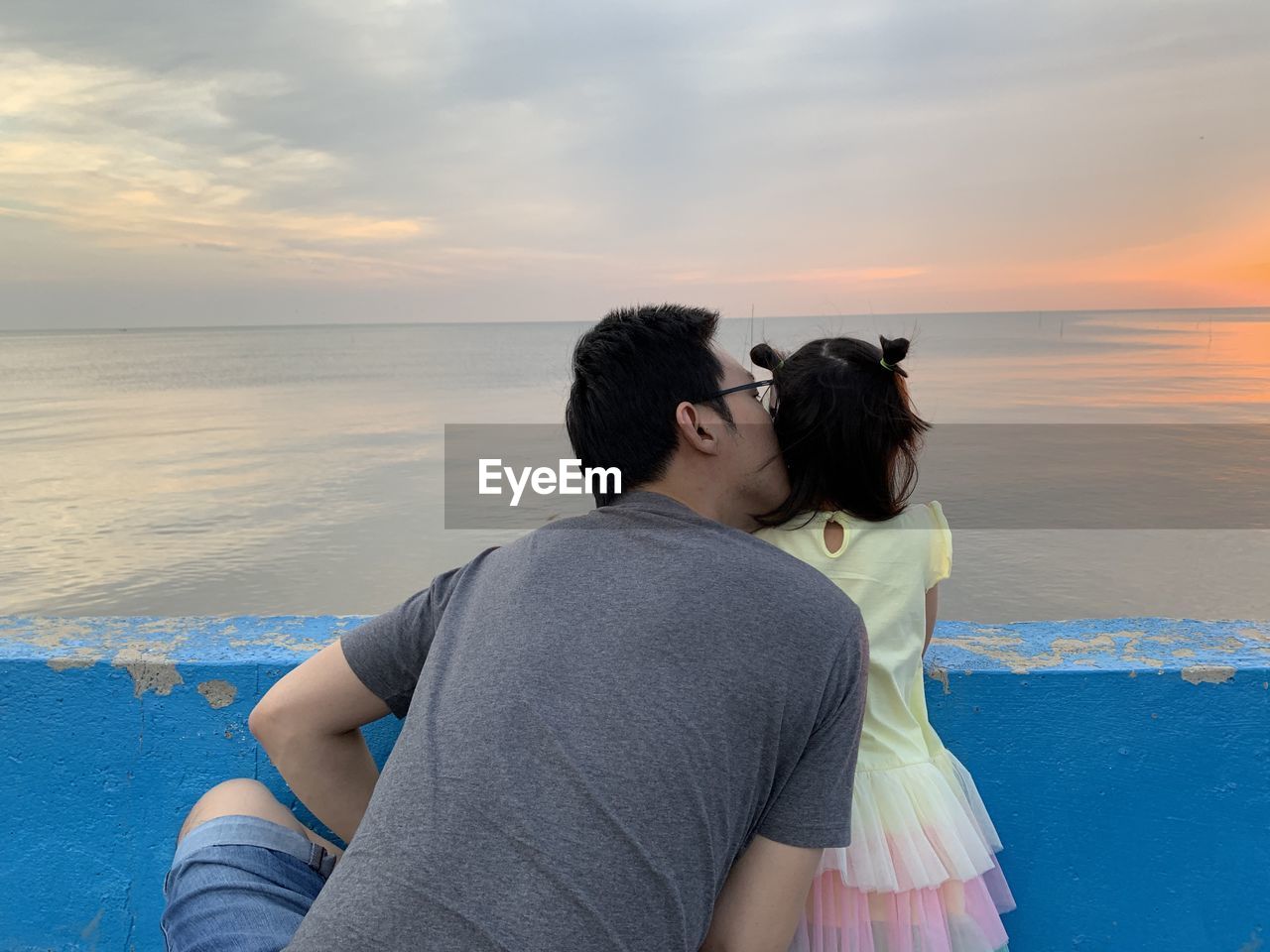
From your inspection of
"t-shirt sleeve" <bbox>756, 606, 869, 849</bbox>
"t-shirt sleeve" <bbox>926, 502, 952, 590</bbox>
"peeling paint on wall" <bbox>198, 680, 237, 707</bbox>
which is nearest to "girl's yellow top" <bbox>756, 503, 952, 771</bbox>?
"t-shirt sleeve" <bbox>926, 502, 952, 590</bbox>

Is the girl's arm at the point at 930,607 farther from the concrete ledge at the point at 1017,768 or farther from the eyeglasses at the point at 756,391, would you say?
the eyeglasses at the point at 756,391

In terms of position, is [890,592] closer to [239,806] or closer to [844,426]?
[844,426]

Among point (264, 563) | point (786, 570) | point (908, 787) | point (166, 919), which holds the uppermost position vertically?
point (786, 570)

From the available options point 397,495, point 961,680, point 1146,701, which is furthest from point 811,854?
point 397,495

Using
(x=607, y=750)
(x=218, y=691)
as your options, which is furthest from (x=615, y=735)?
(x=218, y=691)

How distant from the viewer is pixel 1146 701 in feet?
5.82

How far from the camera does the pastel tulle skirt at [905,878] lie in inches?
59.7

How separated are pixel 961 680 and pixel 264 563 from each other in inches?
274

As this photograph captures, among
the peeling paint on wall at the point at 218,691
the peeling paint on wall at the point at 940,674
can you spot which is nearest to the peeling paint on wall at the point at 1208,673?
the peeling paint on wall at the point at 940,674

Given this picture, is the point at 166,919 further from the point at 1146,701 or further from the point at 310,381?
the point at 310,381

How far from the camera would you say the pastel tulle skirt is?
1.52m

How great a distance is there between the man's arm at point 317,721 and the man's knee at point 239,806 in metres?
0.05

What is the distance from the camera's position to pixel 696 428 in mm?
1455

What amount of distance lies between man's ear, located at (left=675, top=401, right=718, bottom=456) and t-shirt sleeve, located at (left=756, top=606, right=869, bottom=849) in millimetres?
357
